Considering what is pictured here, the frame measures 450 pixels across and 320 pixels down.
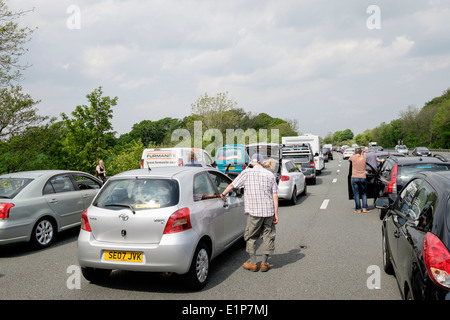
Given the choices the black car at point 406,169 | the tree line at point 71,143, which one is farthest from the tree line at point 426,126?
the black car at point 406,169

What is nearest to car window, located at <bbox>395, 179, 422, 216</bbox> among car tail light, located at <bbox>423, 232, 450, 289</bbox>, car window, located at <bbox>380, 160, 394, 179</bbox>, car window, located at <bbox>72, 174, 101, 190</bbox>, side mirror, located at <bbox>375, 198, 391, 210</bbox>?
side mirror, located at <bbox>375, 198, 391, 210</bbox>

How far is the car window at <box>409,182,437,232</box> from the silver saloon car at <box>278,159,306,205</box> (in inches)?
308

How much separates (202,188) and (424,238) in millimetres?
3203

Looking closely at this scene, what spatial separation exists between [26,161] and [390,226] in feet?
44.3

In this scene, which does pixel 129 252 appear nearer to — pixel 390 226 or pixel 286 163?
pixel 390 226

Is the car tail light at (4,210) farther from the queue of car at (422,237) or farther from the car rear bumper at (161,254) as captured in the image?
the queue of car at (422,237)

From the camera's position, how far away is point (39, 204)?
282 inches

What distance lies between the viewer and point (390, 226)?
4699 mm

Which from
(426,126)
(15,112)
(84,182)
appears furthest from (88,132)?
(426,126)

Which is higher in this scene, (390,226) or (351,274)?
(390,226)

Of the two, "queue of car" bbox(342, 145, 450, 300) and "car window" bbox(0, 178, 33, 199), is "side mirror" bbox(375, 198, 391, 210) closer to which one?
"queue of car" bbox(342, 145, 450, 300)

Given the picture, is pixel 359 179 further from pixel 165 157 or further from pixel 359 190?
pixel 165 157

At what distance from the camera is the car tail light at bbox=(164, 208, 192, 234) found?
4.53 metres

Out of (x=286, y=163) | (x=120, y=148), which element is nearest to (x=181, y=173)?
(x=286, y=163)
